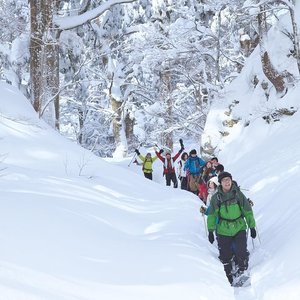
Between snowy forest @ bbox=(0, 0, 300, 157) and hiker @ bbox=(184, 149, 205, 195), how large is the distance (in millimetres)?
3731

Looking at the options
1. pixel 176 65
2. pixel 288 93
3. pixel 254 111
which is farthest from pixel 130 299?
pixel 176 65

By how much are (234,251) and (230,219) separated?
0.45 metres

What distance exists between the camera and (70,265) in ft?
15.7

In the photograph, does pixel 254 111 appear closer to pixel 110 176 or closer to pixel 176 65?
pixel 176 65

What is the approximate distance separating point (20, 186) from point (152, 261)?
9.02 feet

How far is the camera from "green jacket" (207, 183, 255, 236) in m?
6.66

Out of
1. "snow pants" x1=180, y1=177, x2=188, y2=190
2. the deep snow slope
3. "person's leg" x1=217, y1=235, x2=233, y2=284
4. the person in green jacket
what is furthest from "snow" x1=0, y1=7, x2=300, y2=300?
"snow pants" x1=180, y1=177, x2=188, y2=190

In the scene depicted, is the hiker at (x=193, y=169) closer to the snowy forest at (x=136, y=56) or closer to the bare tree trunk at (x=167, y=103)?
the snowy forest at (x=136, y=56)

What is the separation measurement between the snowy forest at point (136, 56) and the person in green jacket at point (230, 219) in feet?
22.7

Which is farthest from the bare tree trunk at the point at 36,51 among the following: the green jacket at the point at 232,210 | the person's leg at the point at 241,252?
the person's leg at the point at 241,252

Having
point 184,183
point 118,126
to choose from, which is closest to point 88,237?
point 184,183

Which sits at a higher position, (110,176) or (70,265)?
(70,265)

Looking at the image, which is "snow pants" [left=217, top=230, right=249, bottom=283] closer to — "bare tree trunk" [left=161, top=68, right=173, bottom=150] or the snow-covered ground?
→ the snow-covered ground

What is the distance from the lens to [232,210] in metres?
6.67
